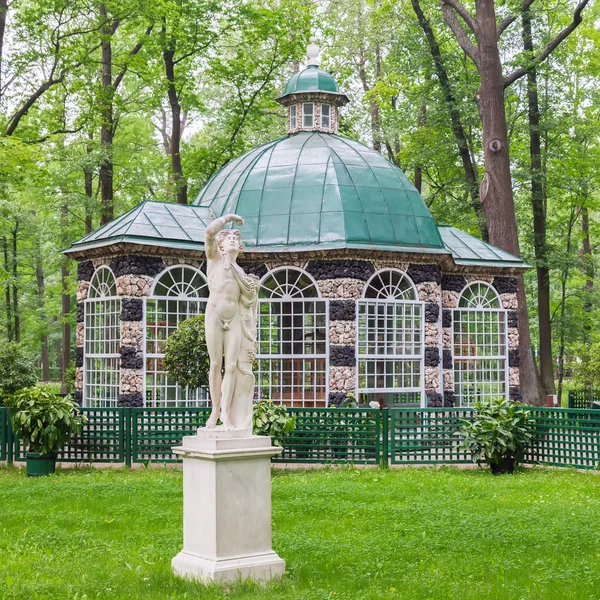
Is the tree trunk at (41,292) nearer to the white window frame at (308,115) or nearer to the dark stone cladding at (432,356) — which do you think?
the white window frame at (308,115)

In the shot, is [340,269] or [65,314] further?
[65,314]

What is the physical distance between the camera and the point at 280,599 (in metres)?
7.33

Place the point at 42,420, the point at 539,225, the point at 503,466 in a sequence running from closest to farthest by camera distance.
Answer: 1. the point at 42,420
2. the point at 503,466
3. the point at 539,225

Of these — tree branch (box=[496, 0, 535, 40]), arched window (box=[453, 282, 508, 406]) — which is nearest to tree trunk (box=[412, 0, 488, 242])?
tree branch (box=[496, 0, 535, 40])

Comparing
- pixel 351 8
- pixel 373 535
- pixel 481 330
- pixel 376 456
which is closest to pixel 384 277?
pixel 481 330

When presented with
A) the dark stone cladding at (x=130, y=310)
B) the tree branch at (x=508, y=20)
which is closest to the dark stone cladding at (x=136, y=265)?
the dark stone cladding at (x=130, y=310)

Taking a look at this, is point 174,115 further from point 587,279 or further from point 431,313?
point 587,279

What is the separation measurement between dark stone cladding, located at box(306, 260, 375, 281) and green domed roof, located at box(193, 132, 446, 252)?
0.40 m

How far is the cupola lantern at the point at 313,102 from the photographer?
23453mm

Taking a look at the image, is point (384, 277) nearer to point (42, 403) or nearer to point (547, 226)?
point (42, 403)

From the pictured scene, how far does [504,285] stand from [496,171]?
3.72 meters

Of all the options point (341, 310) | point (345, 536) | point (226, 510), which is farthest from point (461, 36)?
point (226, 510)

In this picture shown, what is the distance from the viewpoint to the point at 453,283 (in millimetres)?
21875

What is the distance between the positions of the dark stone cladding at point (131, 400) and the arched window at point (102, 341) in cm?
59
